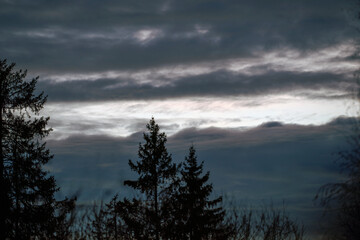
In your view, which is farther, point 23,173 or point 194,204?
point 194,204

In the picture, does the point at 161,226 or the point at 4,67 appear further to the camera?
the point at 161,226

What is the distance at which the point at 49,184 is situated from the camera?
74.7 ft

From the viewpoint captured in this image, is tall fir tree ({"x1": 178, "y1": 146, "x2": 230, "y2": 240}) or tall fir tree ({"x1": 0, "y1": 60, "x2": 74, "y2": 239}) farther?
tall fir tree ({"x1": 178, "y1": 146, "x2": 230, "y2": 240})

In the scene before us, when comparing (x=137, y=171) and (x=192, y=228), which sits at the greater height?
(x=137, y=171)

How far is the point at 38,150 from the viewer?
893 inches

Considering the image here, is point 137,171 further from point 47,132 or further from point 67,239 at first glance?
point 67,239

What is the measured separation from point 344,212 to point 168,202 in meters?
20.7

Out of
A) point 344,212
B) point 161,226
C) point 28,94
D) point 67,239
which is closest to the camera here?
point 344,212

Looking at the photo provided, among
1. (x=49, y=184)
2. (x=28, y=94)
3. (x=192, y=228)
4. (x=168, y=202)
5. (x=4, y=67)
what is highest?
(x=4, y=67)

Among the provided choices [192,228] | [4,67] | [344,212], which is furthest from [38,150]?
[344,212]

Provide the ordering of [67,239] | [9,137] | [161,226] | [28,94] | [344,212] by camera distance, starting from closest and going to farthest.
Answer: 1. [344,212]
2. [67,239]
3. [9,137]
4. [28,94]
5. [161,226]

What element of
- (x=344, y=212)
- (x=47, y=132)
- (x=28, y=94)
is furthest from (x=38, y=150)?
(x=344, y=212)

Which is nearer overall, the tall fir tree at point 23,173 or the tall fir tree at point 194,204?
the tall fir tree at point 23,173

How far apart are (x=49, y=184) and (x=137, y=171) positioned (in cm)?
950
